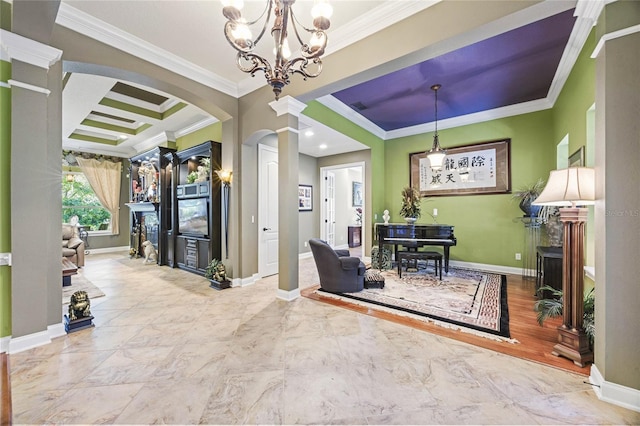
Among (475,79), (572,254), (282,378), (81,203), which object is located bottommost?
(282,378)

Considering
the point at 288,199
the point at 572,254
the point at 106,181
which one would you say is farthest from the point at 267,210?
the point at 106,181

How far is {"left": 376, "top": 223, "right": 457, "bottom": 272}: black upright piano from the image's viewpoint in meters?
4.68

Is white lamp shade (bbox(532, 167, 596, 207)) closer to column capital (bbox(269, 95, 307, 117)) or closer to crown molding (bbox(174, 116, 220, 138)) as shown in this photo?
column capital (bbox(269, 95, 307, 117))

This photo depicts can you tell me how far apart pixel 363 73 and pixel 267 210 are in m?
2.96

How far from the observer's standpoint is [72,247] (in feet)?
18.3

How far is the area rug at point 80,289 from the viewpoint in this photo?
370 centimetres

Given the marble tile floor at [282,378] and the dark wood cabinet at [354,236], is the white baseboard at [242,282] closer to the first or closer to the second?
the marble tile floor at [282,378]

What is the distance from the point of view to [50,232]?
2467mm

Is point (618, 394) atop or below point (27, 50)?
below

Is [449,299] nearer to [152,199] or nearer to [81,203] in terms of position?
[152,199]

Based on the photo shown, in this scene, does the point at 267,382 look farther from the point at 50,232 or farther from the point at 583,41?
the point at 583,41

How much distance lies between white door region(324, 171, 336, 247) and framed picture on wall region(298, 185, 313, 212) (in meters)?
0.50

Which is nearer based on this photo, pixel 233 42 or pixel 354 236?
pixel 233 42

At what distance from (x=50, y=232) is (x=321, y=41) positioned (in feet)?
9.99
